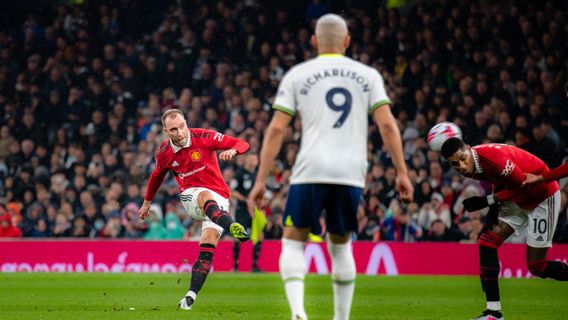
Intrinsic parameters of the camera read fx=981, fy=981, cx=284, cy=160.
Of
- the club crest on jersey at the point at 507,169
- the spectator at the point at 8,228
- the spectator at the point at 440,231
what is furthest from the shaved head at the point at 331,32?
the spectator at the point at 8,228

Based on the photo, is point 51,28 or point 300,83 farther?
point 51,28

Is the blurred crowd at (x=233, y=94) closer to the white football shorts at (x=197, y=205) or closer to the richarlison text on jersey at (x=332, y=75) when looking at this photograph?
the white football shorts at (x=197, y=205)

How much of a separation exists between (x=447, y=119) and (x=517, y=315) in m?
10.1

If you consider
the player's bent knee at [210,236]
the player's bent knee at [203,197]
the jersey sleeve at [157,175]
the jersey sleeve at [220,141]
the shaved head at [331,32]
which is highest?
the shaved head at [331,32]

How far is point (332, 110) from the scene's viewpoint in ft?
22.6

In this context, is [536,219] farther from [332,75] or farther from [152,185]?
[152,185]

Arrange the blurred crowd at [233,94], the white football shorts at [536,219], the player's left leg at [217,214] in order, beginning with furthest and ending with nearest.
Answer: the blurred crowd at [233,94] < the player's left leg at [217,214] < the white football shorts at [536,219]

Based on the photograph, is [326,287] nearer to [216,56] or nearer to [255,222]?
[255,222]

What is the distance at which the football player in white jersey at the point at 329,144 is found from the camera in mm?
6887

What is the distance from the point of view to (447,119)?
19969 mm

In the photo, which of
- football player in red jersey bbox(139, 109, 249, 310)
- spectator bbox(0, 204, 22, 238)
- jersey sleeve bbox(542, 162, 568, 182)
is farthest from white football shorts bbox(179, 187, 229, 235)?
spectator bbox(0, 204, 22, 238)

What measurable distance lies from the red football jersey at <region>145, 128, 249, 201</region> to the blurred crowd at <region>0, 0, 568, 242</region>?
739 cm

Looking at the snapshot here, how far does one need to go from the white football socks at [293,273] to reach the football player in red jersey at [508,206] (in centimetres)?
252

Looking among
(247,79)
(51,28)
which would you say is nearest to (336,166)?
(247,79)
